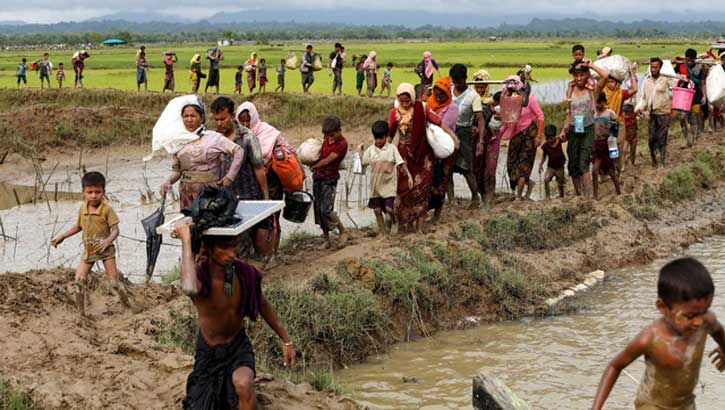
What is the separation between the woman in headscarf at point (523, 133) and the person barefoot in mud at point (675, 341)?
6.81m

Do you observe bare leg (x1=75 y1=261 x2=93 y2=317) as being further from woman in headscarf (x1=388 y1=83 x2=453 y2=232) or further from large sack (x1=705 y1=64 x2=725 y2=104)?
large sack (x1=705 y1=64 x2=725 y2=104)

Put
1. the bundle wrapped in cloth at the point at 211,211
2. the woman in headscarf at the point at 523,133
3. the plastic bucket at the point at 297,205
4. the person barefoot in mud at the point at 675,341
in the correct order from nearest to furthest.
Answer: the person barefoot in mud at the point at 675,341
the bundle wrapped in cloth at the point at 211,211
the plastic bucket at the point at 297,205
the woman in headscarf at the point at 523,133

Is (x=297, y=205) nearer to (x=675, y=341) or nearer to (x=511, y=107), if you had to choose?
(x=511, y=107)

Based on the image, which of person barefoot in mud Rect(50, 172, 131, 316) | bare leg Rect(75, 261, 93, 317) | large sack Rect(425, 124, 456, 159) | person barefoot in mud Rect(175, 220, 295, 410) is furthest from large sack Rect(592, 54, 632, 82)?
person barefoot in mud Rect(175, 220, 295, 410)

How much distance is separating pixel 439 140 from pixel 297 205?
1630 mm

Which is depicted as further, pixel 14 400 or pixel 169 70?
pixel 169 70

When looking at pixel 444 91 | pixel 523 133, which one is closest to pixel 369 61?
pixel 523 133

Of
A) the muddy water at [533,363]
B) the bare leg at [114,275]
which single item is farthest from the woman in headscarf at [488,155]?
the bare leg at [114,275]

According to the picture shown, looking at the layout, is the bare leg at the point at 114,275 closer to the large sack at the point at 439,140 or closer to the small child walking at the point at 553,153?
the large sack at the point at 439,140

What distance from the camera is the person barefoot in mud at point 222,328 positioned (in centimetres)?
436

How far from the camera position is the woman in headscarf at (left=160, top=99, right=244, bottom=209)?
6.92m

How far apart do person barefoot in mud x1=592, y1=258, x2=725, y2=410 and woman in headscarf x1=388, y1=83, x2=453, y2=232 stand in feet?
17.1

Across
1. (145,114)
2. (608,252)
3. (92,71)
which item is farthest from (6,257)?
(92,71)

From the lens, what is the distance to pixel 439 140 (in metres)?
8.95
